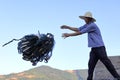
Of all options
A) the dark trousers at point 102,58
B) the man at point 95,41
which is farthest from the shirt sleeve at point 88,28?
the dark trousers at point 102,58

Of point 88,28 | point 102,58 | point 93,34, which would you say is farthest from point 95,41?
point 102,58

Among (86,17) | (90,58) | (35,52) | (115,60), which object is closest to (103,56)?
(90,58)

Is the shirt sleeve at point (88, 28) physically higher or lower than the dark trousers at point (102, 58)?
higher

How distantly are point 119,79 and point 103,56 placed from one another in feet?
2.41

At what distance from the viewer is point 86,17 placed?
10.5m

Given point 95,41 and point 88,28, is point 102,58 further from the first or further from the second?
point 88,28

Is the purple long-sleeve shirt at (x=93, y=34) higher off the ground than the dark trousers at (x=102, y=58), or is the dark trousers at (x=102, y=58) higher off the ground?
the purple long-sleeve shirt at (x=93, y=34)

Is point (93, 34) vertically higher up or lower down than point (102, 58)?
higher up

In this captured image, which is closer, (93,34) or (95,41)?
(95,41)

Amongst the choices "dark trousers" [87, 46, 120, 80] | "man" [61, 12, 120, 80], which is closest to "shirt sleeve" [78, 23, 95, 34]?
"man" [61, 12, 120, 80]

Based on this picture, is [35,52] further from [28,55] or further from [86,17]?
[86,17]

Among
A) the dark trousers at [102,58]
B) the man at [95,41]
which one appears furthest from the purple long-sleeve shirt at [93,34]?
the dark trousers at [102,58]

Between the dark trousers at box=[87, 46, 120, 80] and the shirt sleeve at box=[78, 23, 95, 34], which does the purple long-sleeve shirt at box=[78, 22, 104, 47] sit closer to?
the shirt sleeve at box=[78, 23, 95, 34]

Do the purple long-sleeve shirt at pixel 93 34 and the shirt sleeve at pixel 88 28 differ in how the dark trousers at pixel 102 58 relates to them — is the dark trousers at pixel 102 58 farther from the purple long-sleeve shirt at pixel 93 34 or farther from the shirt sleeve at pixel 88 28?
the shirt sleeve at pixel 88 28
